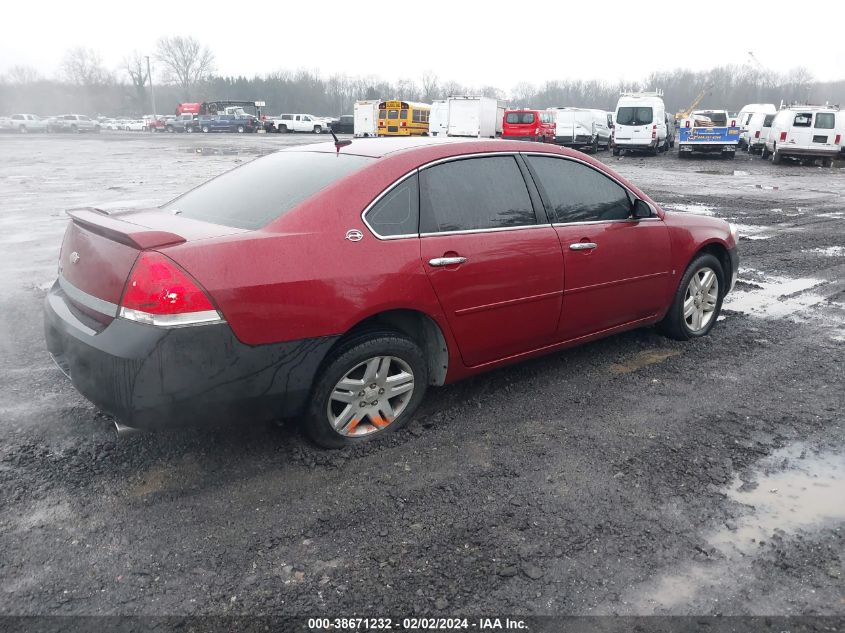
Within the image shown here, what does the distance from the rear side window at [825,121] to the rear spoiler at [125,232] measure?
26.7m

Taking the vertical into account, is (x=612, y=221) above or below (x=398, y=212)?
below

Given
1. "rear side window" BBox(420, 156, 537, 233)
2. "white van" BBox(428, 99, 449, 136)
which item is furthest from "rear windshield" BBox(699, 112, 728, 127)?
"rear side window" BBox(420, 156, 537, 233)

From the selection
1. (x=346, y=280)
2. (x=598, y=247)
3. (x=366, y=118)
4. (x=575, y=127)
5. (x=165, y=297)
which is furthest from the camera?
(x=366, y=118)

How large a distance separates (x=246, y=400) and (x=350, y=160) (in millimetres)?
1471

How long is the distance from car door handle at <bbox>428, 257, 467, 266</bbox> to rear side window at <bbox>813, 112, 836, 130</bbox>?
25.6 m

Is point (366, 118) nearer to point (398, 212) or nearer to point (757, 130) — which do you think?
point (757, 130)

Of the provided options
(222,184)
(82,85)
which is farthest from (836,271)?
(82,85)

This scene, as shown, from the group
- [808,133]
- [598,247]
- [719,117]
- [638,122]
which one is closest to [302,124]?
[719,117]

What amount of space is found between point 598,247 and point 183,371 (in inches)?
106

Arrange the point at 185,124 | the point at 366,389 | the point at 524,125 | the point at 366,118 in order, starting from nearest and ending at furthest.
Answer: the point at 366,389
the point at 524,125
the point at 366,118
the point at 185,124

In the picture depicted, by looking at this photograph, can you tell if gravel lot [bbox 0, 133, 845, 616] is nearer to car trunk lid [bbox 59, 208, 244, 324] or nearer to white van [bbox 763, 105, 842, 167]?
car trunk lid [bbox 59, 208, 244, 324]

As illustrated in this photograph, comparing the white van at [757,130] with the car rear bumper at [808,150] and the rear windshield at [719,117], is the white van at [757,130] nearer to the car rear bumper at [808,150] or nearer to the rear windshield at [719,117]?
the rear windshield at [719,117]

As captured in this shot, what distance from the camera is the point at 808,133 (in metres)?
24.4

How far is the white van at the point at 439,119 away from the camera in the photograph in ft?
115
